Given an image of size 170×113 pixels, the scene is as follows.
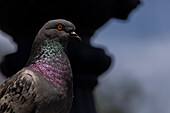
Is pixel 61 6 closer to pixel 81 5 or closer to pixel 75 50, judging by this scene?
pixel 81 5

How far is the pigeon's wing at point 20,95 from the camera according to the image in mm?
2510

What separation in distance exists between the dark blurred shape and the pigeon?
2347 mm

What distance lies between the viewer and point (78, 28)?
5.56 meters

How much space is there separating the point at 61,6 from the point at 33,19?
1.67 ft

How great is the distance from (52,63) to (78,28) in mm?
2891

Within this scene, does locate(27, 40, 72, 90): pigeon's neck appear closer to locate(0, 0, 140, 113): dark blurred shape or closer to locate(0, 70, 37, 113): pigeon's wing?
locate(0, 70, 37, 113): pigeon's wing

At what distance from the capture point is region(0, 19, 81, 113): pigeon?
2.51m

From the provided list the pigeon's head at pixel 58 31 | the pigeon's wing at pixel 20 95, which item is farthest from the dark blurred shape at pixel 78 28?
the pigeon's wing at pixel 20 95

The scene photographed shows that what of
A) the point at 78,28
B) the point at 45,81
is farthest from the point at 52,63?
the point at 78,28

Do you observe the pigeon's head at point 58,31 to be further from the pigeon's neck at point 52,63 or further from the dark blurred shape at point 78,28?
the dark blurred shape at point 78,28

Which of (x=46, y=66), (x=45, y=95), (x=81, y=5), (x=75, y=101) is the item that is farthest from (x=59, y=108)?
(x=81, y=5)

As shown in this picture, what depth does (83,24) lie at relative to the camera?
5.56 metres

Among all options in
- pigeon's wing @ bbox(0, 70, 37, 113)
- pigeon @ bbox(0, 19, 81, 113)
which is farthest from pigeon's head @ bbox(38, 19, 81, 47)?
pigeon's wing @ bbox(0, 70, 37, 113)

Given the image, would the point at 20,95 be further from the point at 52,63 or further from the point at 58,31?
the point at 58,31
